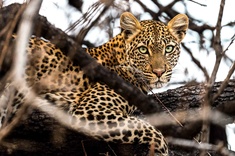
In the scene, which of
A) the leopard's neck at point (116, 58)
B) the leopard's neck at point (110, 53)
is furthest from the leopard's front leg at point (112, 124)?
the leopard's neck at point (110, 53)

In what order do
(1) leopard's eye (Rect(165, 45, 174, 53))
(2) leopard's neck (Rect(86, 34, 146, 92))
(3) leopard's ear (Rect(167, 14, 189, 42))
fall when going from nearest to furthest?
(2) leopard's neck (Rect(86, 34, 146, 92)), (1) leopard's eye (Rect(165, 45, 174, 53)), (3) leopard's ear (Rect(167, 14, 189, 42))

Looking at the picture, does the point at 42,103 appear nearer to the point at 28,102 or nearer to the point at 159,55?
the point at 159,55

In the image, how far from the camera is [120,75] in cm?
763

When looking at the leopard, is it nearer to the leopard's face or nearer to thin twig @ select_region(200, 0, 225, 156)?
the leopard's face

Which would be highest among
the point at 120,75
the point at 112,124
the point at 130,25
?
the point at 130,25

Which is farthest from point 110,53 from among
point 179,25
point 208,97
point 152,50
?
point 208,97

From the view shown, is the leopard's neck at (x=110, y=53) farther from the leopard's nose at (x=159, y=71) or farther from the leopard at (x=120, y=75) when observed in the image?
the leopard's nose at (x=159, y=71)

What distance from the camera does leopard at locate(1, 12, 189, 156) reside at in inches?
271

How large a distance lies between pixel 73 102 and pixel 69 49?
2.83m

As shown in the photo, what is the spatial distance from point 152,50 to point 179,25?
1.92ft

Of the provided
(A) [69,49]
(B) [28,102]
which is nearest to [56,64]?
(A) [69,49]

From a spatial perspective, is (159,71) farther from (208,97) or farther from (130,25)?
(208,97)

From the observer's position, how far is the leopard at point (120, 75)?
687 cm

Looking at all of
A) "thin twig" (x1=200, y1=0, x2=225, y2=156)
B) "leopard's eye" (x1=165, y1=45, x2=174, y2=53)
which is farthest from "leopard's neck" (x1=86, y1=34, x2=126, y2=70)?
"thin twig" (x1=200, y1=0, x2=225, y2=156)
